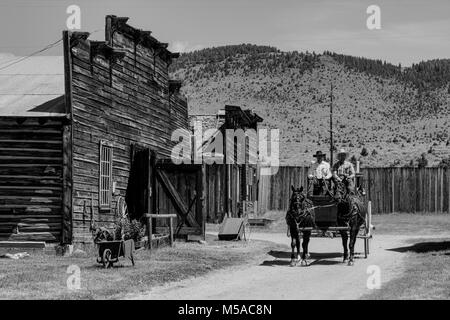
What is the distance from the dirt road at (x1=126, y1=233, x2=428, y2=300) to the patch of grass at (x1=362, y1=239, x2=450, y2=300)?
33 centimetres

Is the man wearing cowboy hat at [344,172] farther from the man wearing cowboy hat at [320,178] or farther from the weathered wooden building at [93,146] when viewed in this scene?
the weathered wooden building at [93,146]

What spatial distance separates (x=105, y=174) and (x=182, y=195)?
297 cm

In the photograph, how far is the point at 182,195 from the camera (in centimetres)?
2580

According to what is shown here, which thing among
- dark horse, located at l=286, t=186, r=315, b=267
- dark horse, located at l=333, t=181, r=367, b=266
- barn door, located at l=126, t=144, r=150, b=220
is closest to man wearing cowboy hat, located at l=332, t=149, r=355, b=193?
dark horse, located at l=333, t=181, r=367, b=266

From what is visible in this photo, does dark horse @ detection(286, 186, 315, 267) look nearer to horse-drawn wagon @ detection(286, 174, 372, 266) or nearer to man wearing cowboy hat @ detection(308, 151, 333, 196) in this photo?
horse-drawn wagon @ detection(286, 174, 372, 266)

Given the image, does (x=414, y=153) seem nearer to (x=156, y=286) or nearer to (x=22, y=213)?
(x=22, y=213)

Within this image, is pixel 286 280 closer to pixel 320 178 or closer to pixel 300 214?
pixel 300 214

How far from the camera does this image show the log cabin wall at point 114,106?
72.3ft

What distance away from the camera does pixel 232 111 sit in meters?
37.4

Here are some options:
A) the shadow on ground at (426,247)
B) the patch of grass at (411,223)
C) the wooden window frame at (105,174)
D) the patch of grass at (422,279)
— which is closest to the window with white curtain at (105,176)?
the wooden window frame at (105,174)

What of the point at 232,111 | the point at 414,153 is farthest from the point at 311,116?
the point at 232,111

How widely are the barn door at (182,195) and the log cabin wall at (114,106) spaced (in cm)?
120
